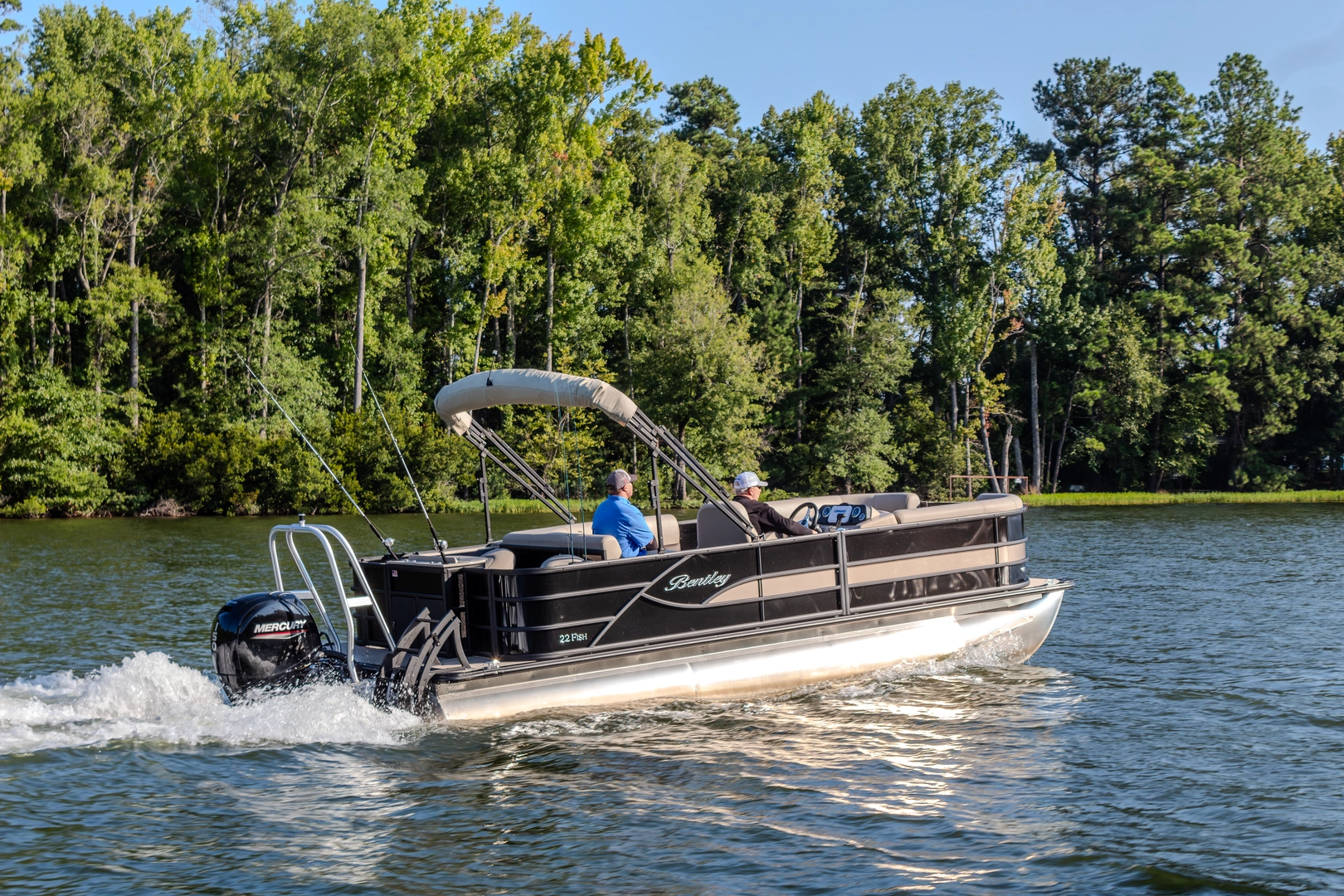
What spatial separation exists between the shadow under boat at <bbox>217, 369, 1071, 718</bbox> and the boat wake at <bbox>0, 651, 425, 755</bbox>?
0.33 metres

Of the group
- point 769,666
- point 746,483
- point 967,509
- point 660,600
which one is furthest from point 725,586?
point 967,509

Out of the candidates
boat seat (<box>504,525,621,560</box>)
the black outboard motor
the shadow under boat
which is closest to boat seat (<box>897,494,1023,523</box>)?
the shadow under boat

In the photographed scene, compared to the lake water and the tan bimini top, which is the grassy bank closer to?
the lake water

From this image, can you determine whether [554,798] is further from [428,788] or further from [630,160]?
[630,160]

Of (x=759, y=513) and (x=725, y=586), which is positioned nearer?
(x=725, y=586)

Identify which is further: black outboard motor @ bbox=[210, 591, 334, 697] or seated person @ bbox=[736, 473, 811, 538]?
seated person @ bbox=[736, 473, 811, 538]

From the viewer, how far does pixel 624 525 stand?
33.7ft

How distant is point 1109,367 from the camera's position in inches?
1982

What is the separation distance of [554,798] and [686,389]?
36.2m

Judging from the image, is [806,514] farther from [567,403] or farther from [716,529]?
[567,403]

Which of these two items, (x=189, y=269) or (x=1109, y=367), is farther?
(x=1109, y=367)

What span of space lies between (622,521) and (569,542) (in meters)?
0.49

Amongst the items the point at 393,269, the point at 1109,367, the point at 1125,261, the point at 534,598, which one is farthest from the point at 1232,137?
the point at 534,598

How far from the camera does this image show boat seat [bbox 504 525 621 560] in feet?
32.1
